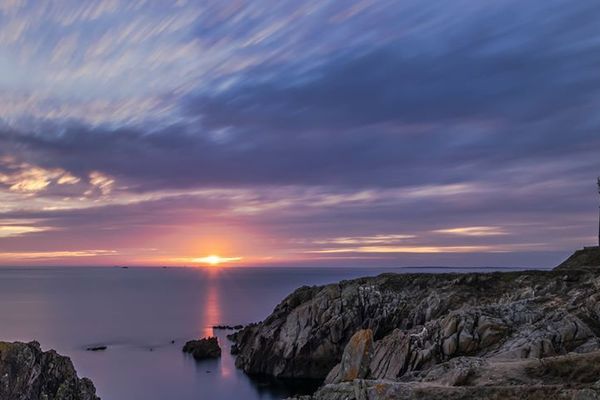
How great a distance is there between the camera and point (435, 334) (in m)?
51.2

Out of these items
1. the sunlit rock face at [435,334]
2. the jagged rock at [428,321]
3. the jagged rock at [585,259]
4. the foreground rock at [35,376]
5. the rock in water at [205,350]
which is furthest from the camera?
the rock in water at [205,350]

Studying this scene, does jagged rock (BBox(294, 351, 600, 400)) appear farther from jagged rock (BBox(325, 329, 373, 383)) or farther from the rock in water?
the rock in water

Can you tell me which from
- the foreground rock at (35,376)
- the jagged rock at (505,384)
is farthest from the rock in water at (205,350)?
the jagged rock at (505,384)

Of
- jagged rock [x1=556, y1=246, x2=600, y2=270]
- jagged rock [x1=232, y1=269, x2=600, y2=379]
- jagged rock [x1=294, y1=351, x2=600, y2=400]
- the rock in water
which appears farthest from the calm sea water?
jagged rock [x1=556, y1=246, x2=600, y2=270]

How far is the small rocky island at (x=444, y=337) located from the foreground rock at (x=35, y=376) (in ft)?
72.2

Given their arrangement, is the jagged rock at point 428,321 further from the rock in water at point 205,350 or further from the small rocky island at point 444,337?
the rock in water at point 205,350

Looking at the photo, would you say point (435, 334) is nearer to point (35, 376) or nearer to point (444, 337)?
point (444, 337)

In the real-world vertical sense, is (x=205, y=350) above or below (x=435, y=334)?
below

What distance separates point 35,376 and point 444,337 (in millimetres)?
36958

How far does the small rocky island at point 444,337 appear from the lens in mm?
25766

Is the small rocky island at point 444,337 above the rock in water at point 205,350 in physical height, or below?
above

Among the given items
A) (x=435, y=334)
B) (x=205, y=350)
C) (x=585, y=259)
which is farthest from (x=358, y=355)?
(x=205, y=350)

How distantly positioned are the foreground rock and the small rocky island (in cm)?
2200

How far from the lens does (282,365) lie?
262ft
